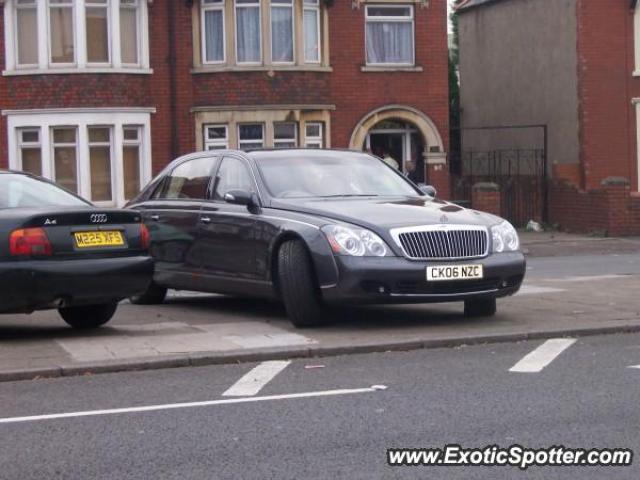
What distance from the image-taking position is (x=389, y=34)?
3045 cm

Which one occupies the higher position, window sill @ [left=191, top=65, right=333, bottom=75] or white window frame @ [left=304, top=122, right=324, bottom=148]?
window sill @ [left=191, top=65, right=333, bottom=75]

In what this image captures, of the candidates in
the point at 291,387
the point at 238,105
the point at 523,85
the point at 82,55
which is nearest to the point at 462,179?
the point at 523,85

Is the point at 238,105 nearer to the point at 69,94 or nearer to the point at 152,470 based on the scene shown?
the point at 69,94

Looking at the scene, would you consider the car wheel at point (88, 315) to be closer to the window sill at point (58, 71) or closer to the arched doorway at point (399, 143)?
the window sill at point (58, 71)

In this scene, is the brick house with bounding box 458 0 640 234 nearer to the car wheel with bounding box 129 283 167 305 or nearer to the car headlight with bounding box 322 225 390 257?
the car wheel with bounding box 129 283 167 305

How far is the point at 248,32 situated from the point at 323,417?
22.7 meters

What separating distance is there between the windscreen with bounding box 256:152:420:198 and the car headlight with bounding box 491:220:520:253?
4.16ft

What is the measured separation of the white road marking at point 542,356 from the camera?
8805mm

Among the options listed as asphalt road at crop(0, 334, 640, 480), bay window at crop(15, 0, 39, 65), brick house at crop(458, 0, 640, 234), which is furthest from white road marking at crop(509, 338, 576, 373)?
bay window at crop(15, 0, 39, 65)

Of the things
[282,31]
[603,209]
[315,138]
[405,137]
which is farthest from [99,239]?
[405,137]

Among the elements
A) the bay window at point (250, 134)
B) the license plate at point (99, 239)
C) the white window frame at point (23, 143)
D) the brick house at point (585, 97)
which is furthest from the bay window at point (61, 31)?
the license plate at point (99, 239)

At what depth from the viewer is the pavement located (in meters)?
9.41

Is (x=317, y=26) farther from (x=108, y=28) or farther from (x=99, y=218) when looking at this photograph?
(x=99, y=218)

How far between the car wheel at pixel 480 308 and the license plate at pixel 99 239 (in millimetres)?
3151
